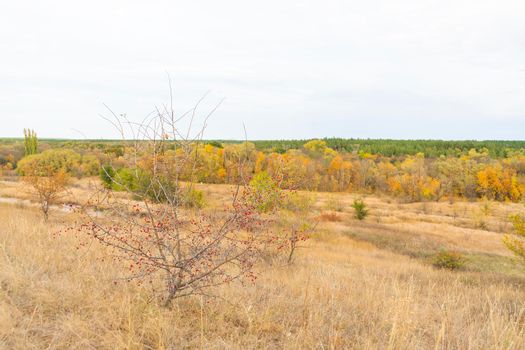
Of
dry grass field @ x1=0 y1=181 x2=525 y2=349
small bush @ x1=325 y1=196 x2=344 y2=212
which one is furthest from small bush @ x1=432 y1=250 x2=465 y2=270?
small bush @ x1=325 y1=196 x2=344 y2=212

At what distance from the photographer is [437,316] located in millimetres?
5609

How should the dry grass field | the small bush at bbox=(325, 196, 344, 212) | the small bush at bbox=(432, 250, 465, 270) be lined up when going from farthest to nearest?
the small bush at bbox=(325, 196, 344, 212), the small bush at bbox=(432, 250, 465, 270), the dry grass field

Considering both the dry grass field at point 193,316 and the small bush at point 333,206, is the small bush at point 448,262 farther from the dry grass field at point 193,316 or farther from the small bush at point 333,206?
the small bush at point 333,206

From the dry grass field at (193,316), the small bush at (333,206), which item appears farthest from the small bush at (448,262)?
the small bush at (333,206)

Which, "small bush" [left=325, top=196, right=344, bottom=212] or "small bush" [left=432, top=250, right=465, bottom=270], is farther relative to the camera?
"small bush" [left=325, top=196, right=344, bottom=212]

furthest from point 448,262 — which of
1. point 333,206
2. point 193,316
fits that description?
point 333,206

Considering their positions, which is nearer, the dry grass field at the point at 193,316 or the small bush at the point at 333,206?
the dry grass field at the point at 193,316

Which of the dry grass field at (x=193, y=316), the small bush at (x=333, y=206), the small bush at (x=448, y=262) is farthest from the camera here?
the small bush at (x=333, y=206)

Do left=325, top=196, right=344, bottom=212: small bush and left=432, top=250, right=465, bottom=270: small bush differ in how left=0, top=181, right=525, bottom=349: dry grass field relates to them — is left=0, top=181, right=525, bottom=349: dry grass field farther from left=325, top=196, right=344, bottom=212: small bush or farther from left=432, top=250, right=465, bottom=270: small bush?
left=325, top=196, right=344, bottom=212: small bush

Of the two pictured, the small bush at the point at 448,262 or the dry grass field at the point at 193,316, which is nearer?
the dry grass field at the point at 193,316

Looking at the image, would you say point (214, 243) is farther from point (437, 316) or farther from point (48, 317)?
point (437, 316)

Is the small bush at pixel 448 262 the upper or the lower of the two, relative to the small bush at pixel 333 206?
→ upper

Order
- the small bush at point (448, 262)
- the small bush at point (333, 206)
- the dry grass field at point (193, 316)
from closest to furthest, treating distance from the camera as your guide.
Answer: the dry grass field at point (193, 316) → the small bush at point (448, 262) → the small bush at point (333, 206)

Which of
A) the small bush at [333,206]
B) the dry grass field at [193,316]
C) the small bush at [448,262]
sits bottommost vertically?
the small bush at [333,206]
